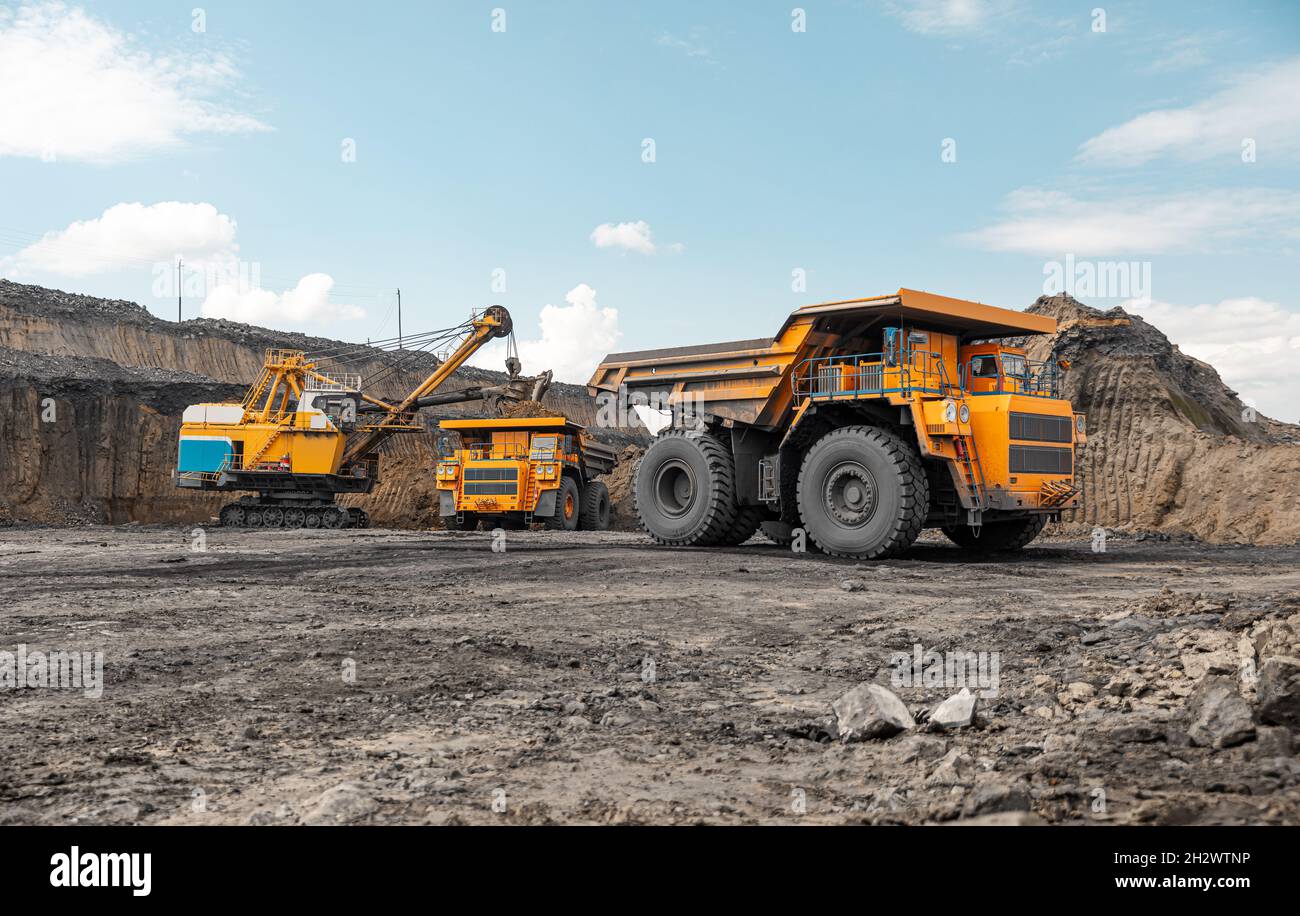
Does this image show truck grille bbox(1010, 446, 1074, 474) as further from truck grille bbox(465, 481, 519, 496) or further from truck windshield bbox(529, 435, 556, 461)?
truck grille bbox(465, 481, 519, 496)

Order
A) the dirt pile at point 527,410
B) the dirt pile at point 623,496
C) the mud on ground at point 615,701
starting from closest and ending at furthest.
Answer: the mud on ground at point 615,701, the dirt pile at point 527,410, the dirt pile at point 623,496

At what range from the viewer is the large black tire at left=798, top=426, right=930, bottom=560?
1269cm

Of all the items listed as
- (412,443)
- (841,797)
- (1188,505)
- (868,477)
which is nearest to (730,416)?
(868,477)

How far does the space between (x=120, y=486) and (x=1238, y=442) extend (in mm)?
27907

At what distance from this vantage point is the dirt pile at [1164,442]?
60.5 ft

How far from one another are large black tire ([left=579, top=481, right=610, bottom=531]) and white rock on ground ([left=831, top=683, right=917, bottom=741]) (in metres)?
19.4

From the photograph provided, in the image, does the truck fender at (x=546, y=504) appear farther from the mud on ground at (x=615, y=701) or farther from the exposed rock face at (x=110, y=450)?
the mud on ground at (x=615, y=701)

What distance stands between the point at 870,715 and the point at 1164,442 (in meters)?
18.5

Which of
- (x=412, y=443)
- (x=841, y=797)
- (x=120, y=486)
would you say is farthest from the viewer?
(x=412, y=443)

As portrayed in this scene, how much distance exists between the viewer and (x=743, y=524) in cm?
1566

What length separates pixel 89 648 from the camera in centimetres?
693

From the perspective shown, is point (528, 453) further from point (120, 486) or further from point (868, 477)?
point (120, 486)

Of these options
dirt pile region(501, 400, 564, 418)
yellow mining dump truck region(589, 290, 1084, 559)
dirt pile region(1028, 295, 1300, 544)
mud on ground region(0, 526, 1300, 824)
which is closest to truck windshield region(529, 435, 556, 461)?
dirt pile region(501, 400, 564, 418)

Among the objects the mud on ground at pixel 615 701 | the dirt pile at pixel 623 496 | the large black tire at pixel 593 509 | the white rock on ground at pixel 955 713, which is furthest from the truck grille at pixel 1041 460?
the dirt pile at pixel 623 496
